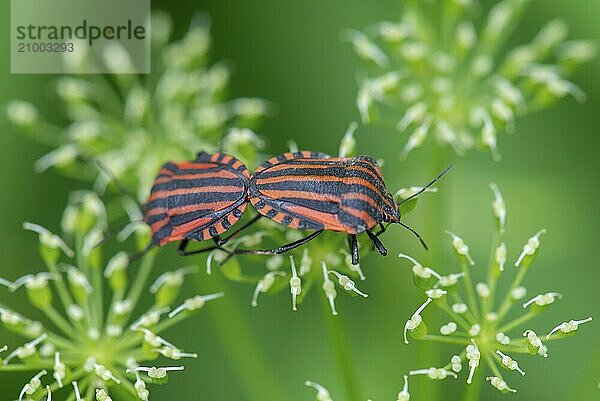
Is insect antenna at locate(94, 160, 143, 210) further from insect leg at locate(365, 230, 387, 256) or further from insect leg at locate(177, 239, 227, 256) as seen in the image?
insect leg at locate(365, 230, 387, 256)

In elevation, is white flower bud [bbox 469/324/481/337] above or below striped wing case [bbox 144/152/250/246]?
below

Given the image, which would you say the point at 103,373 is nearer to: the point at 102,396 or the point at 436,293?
the point at 102,396

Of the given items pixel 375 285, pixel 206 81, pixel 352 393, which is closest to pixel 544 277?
pixel 375 285

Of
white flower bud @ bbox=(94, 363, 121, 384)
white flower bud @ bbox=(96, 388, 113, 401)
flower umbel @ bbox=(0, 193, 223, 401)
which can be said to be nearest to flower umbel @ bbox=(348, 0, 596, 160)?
flower umbel @ bbox=(0, 193, 223, 401)

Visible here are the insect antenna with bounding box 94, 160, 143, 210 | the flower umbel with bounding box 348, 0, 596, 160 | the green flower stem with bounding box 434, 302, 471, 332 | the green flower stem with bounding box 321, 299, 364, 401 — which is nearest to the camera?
the green flower stem with bounding box 434, 302, 471, 332

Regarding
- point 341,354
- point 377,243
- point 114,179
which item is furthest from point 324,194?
point 114,179

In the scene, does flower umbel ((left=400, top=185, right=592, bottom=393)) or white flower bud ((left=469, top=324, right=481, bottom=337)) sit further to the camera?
white flower bud ((left=469, top=324, right=481, bottom=337))

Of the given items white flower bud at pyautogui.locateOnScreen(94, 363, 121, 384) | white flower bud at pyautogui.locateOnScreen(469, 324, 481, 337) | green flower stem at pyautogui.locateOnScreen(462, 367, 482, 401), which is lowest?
green flower stem at pyautogui.locateOnScreen(462, 367, 482, 401)
